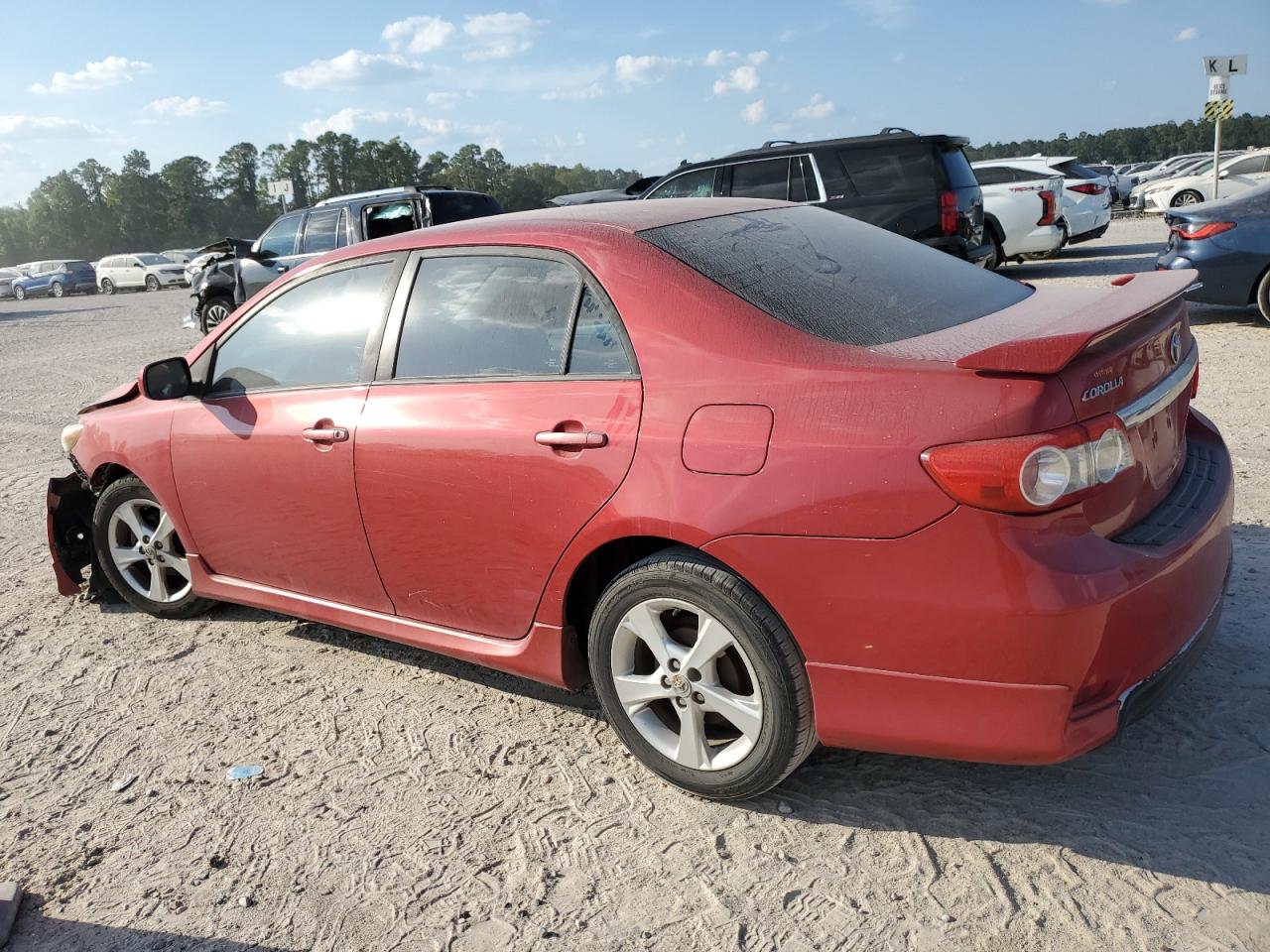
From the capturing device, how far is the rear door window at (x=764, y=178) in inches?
466

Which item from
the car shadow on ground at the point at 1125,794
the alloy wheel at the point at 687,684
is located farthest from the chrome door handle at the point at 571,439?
the car shadow on ground at the point at 1125,794

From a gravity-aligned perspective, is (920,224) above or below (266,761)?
above

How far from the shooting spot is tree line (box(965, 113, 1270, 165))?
89438 millimetres

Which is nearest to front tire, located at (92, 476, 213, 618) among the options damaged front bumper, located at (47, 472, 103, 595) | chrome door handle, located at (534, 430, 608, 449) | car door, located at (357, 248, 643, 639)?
damaged front bumper, located at (47, 472, 103, 595)

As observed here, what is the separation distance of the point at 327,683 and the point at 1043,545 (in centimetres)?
275

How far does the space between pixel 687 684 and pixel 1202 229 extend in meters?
8.57

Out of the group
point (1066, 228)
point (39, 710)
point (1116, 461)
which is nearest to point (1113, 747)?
point (1116, 461)

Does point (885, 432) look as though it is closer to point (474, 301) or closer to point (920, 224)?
point (474, 301)

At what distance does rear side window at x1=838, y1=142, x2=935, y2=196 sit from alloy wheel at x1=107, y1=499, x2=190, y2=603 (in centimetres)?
878

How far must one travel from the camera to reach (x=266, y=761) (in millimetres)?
3486

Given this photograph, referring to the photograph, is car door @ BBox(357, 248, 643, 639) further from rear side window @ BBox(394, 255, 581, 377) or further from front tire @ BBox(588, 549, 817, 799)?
front tire @ BBox(588, 549, 817, 799)

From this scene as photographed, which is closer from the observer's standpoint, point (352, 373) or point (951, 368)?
point (951, 368)

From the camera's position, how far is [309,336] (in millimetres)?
3943

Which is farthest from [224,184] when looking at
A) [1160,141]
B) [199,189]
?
[1160,141]
